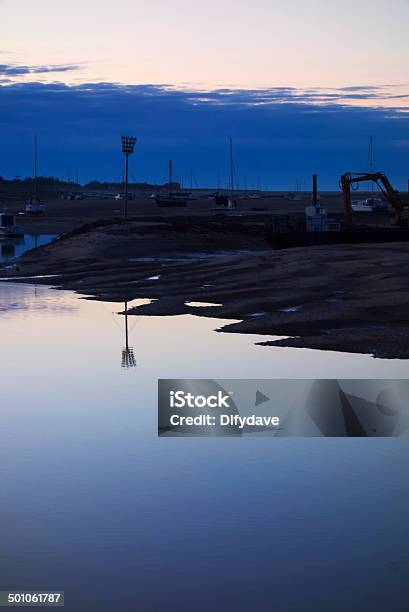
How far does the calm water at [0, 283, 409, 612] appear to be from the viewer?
1031 centimetres

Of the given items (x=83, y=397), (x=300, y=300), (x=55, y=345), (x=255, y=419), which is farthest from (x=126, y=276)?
(x=255, y=419)

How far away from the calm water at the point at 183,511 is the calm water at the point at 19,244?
141 ft

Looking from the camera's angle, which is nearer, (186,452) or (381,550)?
(381,550)

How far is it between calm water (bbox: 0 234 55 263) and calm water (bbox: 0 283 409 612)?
42.9 m

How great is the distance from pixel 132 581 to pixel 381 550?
2471 millimetres

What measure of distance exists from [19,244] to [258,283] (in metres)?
42.4

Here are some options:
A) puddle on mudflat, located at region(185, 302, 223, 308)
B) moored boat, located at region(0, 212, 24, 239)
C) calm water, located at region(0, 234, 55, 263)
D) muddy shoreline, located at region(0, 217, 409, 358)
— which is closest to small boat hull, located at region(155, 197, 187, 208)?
calm water, located at region(0, 234, 55, 263)

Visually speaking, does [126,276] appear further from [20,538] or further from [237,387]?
[20,538]

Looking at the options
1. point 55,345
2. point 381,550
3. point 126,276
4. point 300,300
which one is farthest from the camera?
point 126,276

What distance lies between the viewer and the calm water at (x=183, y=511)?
10.3 metres

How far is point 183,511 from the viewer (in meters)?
12.5

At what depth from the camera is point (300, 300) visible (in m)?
30.9

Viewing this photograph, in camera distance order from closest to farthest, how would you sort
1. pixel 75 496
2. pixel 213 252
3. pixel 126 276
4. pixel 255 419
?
pixel 75 496 → pixel 255 419 → pixel 126 276 → pixel 213 252

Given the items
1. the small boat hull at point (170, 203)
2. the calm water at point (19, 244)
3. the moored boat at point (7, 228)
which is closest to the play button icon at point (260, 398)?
the calm water at point (19, 244)
